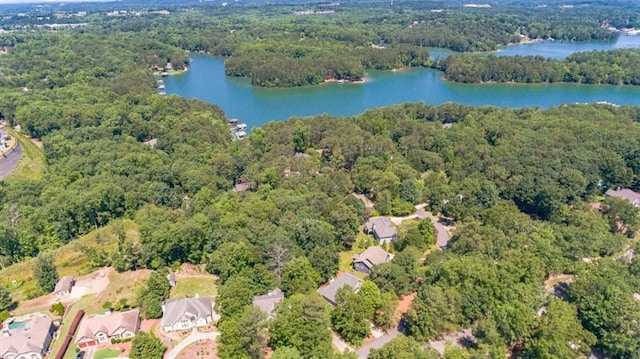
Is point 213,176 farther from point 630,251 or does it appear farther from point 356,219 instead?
point 630,251

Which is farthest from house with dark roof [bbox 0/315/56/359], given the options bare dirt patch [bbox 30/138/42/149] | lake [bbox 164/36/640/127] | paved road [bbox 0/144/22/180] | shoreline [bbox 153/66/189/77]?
shoreline [bbox 153/66/189/77]

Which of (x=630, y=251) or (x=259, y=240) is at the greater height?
(x=259, y=240)

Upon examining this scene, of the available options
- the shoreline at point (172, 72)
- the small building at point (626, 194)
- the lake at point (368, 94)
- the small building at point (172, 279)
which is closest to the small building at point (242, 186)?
the small building at point (172, 279)

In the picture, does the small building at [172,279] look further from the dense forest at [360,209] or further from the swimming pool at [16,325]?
the swimming pool at [16,325]

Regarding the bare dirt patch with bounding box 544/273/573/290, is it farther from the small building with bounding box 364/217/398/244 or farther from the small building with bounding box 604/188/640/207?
the small building with bounding box 604/188/640/207

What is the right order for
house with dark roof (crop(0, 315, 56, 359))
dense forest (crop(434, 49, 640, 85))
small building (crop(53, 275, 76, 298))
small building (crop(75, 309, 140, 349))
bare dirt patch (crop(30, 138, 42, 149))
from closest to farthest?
house with dark roof (crop(0, 315, 56, 359)) < small building (crop(75, 309, 140, 349)) < small building (crop(53, 275, 76, 298)) < bare dirt patch (crop(30, 138, 42, 149)) < dense forest (crop(434, 49, 640, 85))

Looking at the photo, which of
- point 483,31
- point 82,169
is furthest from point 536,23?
point 82,169

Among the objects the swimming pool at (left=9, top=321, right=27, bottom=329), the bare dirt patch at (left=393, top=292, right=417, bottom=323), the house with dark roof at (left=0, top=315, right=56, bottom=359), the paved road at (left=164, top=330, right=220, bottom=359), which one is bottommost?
the bare dirt patch at (left=393, top=292, right=417, bottom=323)
